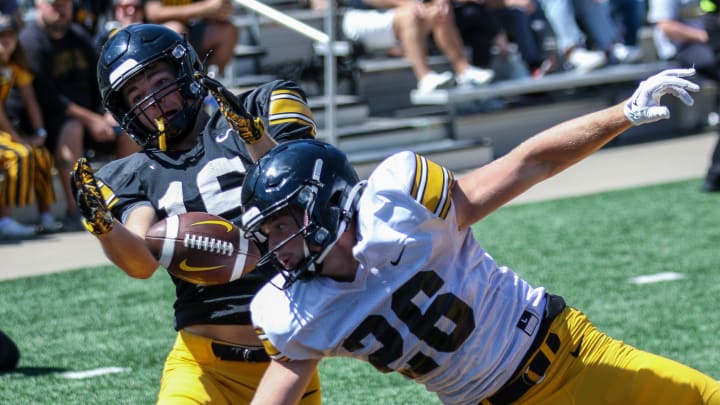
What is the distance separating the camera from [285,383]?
8.64 ft

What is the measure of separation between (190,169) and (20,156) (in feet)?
15.1

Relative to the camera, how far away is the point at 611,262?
658 cm

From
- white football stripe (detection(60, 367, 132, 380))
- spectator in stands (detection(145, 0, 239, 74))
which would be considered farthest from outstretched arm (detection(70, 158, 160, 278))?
spectator in stands (detection(145, 0, 239, 74))

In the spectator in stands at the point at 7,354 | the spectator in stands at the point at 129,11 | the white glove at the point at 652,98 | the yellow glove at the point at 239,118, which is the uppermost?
the white glove at the point at 652,98

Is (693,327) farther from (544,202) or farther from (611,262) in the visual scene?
(544,202)

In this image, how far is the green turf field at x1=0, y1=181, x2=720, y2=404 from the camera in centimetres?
482

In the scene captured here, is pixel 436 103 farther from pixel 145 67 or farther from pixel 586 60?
pixel 145 67

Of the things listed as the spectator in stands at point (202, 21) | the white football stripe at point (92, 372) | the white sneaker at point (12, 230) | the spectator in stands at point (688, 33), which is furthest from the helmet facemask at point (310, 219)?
the spectator in stands at point (688, 33)

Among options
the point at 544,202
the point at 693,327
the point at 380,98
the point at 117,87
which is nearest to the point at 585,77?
the point at 380,98

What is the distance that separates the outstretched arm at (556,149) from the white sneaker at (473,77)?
288 inches

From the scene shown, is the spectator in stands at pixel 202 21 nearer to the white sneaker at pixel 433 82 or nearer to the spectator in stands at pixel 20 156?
the spectator in stands at pixel 20 156

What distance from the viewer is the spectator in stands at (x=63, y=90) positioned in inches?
319

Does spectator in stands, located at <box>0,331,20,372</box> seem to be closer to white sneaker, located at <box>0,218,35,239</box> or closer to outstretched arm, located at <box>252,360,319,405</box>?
outstretched arm, located at <box>252,360,319,405</box>

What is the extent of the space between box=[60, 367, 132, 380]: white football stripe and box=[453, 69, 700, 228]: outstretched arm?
8.91ft
